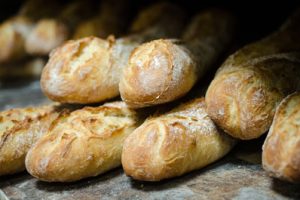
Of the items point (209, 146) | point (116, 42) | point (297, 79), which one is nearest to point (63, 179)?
point (209, 146)

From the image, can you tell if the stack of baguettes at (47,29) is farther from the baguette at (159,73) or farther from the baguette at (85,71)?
the baguette at (159,73)

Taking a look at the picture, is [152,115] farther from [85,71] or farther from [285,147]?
[285,147]

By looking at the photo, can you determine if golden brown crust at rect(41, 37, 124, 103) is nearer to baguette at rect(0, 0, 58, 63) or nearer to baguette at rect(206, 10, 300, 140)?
baguette at rect(206, 10, 300, 140)

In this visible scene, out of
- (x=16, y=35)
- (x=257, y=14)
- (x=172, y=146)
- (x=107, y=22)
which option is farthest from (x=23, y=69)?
(x=172, y=146)

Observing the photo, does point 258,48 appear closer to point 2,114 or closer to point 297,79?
point 297,79

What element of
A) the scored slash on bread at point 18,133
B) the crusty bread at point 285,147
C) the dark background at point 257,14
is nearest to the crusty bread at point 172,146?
the crusty bread at point 285,147

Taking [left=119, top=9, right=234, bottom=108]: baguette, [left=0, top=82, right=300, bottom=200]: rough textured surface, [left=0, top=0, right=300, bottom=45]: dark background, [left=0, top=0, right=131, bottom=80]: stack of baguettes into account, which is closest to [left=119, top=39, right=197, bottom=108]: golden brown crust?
[left=119, top=9, right=234, bottom=108]: baguette
